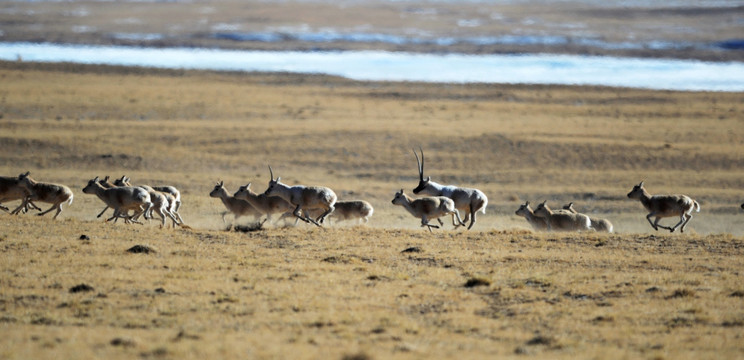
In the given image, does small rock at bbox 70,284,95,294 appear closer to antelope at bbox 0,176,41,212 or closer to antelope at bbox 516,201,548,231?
antelope at bbox 0,176,41,212

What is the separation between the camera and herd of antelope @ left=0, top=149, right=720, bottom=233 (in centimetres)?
2197

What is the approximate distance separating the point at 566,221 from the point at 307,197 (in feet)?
22.5

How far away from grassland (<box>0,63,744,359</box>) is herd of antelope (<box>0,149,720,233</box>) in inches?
35.9

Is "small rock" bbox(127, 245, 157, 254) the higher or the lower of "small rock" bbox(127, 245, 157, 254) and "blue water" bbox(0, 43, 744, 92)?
the lower

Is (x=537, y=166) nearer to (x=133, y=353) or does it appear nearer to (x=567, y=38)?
(x=133, y=353)

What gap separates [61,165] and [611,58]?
49142 millimetres

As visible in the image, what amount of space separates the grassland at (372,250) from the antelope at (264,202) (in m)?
1.30

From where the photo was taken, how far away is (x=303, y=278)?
1611 cm

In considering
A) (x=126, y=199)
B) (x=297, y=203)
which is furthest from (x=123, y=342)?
(x=297, y=203)

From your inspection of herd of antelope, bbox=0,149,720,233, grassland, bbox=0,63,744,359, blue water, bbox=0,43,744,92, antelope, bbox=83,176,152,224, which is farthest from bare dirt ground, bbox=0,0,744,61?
antelope, bbox=83,176,152,224

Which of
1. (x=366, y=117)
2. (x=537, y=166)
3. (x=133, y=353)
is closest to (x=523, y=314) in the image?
(x=133, y=353)

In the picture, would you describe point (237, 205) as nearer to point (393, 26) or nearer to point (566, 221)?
point (566, 221)

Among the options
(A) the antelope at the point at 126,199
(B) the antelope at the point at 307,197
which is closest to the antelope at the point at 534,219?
(B) the antelope at the point at 307,197

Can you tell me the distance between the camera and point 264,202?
24.1m
